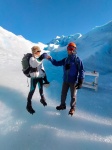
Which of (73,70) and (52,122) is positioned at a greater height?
(73,70)

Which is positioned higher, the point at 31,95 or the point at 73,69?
the point at 73,69

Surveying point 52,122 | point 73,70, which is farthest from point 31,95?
point 73,70

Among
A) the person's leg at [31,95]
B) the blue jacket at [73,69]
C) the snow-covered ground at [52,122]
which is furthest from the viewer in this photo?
the person's leg at [31,95]

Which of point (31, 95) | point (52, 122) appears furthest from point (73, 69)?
point (52, 122)

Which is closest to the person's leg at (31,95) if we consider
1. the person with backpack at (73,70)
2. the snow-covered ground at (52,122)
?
the snow-covered ground at (52,122)

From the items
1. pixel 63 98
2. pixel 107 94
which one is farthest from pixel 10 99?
pixel 107 94

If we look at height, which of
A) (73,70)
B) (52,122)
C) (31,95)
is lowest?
(52,122)

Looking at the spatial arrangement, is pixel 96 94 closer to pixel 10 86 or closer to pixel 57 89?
pixel 57 89

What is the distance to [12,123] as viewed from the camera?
3711mm

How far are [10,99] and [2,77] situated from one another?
171 centimetres

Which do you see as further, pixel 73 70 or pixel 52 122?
pixel 52 122

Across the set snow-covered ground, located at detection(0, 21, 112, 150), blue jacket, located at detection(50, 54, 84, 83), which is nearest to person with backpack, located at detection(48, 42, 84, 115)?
blue jacket, located at detection(50, 54, 84, 83)

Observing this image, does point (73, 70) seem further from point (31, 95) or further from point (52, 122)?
point (52, 122)

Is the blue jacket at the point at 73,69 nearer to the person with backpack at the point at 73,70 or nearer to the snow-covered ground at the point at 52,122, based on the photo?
the person with backpack at the point at 73,70
